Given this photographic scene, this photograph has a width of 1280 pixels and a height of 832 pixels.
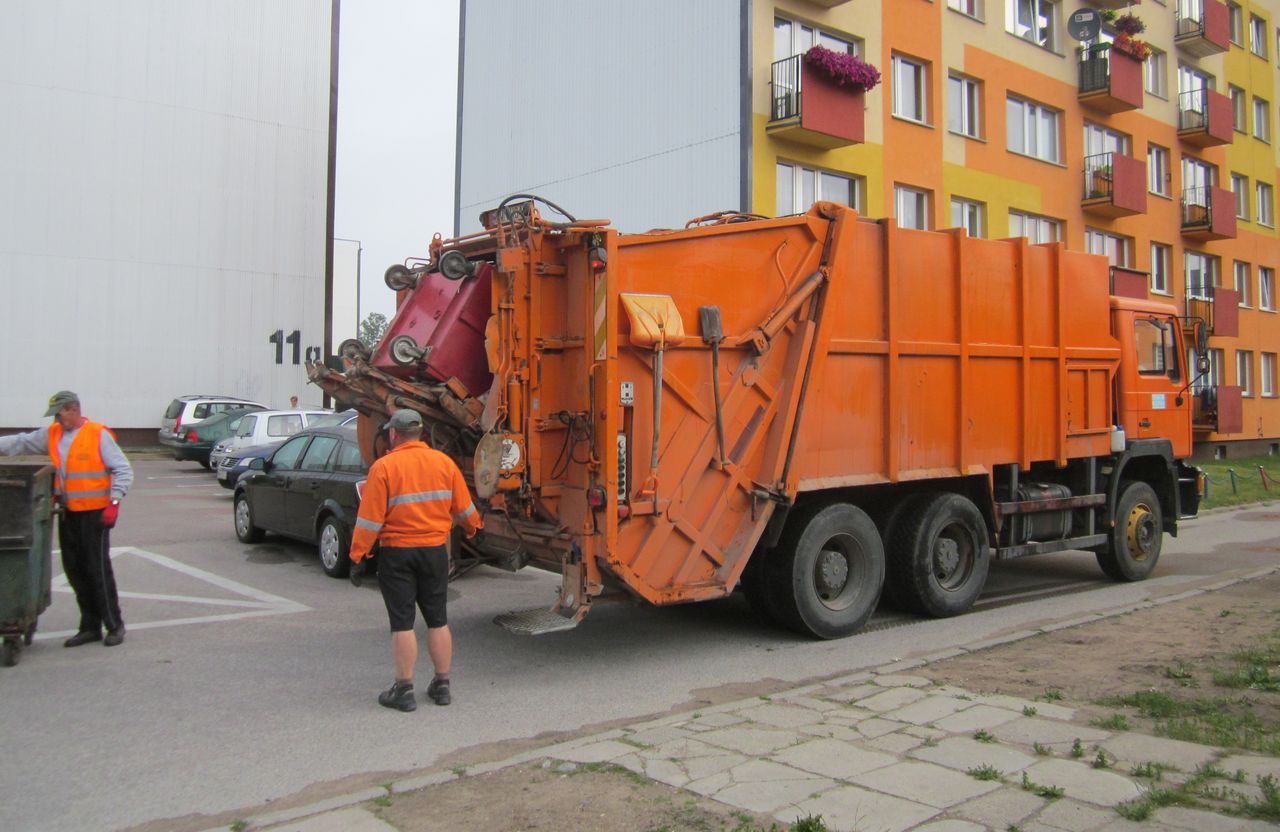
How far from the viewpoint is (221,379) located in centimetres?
3022

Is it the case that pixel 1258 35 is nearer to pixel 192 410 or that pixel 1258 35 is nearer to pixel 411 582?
pixel 192 410

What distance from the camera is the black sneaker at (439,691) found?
6086 mm

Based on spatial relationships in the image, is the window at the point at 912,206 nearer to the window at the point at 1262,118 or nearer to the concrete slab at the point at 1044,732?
the concrete slab at the point at 1044,732

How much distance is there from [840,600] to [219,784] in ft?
15.3

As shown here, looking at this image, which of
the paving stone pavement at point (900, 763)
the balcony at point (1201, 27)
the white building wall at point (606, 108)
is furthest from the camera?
the balcony at point (1201, 27)

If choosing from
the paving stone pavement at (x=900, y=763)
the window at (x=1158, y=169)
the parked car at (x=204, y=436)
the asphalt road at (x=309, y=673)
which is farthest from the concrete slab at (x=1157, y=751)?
the window at (x=1158, y=169)

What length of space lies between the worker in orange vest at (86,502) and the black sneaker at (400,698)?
2666 millimetres

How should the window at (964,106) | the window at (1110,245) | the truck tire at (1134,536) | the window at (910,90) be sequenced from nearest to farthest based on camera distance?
the truck tire at (1134,536) < the window at (910,90) < the window at (964,106) < the window at (1110,245)

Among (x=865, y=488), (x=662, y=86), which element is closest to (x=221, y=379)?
(x=662, y=86)

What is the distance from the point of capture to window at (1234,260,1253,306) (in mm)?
33812

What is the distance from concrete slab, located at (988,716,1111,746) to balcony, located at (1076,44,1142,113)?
24.5 m

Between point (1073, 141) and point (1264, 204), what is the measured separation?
14.0 metres

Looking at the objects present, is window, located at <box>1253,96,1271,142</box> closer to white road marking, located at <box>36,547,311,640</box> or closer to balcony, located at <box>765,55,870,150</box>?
balcony, located at <box>765,55,870,150</box>

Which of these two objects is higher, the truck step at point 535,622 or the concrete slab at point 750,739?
the truck step at point 535,622
